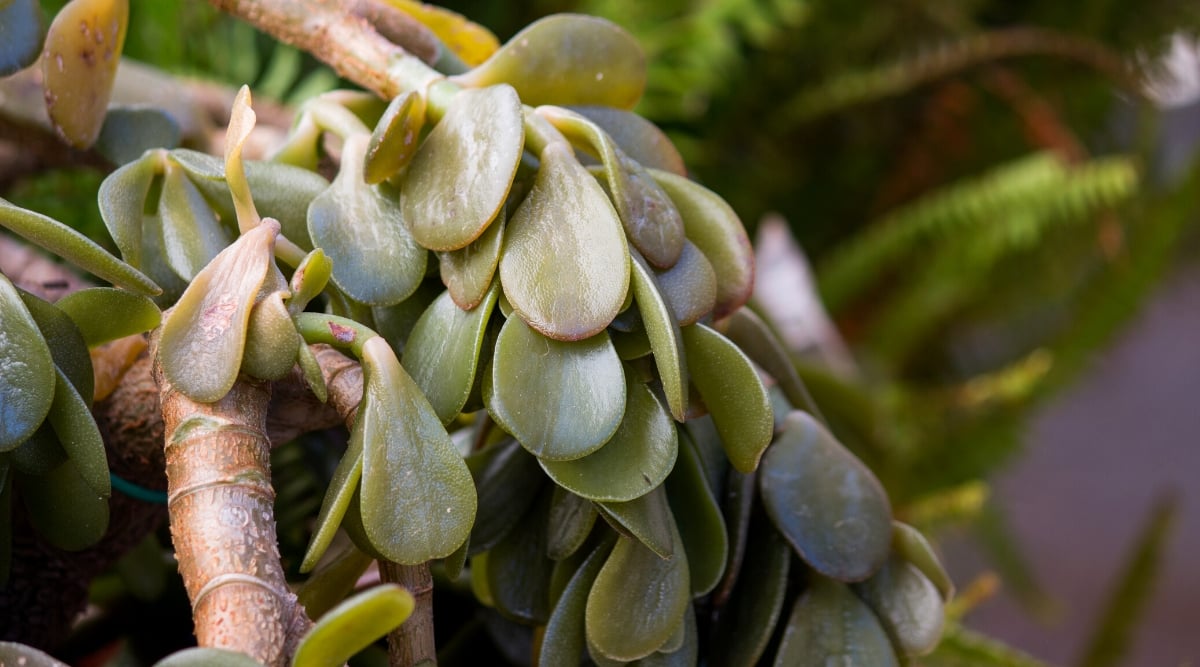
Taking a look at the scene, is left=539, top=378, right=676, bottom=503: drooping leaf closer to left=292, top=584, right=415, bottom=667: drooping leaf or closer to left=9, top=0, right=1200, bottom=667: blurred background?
left=292, top=584, right=415, bottom=667: drooping leaf

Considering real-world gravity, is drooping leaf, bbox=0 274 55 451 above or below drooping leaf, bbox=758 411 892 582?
above

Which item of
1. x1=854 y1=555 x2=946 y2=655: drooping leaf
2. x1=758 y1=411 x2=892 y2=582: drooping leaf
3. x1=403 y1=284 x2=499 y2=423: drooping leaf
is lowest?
x1=854 y1=555 x2=946 y2=655: drooping leaf

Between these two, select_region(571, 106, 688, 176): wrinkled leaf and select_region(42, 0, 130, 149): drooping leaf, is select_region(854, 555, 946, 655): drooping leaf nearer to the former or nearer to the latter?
select_region(571, 106, 688, 176): wrinkled leaf

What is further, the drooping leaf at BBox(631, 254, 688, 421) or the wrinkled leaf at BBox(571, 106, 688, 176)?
the wrinkled leaf at BBox(571, 106, 688, 176)

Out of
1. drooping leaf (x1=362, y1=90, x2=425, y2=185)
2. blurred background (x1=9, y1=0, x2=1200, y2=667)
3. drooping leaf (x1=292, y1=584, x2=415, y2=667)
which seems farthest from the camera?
blurred background (x1=9, y1=0, x2=1200, y2=667)

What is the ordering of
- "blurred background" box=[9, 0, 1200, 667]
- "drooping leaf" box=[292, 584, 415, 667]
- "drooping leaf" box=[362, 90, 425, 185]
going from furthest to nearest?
"blurred background" box=[9, 0, 1200, 667] < "drooping leaf" box=[362, 90, 425, 185] < "drooping leaf" box=[292, 584, 415, 667]

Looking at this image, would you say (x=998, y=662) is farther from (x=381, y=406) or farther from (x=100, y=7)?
(x=100, y=7)

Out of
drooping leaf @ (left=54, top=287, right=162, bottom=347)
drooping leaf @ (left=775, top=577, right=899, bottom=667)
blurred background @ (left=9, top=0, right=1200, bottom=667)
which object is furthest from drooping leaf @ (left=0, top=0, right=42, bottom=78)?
blurred background @ (left=9, top=0, right=1200, bottom=667)
